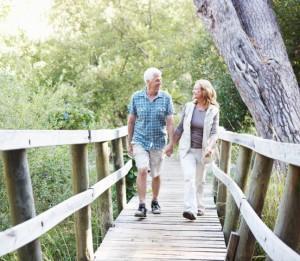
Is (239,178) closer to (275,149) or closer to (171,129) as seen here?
(171,129)

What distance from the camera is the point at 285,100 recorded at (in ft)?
27.9

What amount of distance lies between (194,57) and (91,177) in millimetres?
8804

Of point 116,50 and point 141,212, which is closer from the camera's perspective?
point 141,212

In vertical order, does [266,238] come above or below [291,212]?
below

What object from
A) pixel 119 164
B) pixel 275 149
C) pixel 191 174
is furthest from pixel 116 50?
pixel 275 149

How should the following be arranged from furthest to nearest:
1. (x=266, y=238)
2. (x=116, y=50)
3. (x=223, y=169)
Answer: (x=116, y=50) → (x=223, y=169) → (x=266, y=238)

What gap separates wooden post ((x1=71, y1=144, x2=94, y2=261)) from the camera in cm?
Result: 442

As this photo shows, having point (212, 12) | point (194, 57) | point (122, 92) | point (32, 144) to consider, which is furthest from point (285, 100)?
point (122, 92)

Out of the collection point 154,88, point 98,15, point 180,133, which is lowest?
point 180,133

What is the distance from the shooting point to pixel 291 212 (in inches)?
113

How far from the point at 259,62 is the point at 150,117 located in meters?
3.44

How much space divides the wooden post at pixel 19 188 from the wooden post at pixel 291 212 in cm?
144

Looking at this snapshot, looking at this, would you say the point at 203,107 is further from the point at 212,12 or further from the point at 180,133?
the point at 212,12

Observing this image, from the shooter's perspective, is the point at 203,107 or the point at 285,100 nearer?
the point at 203,107
